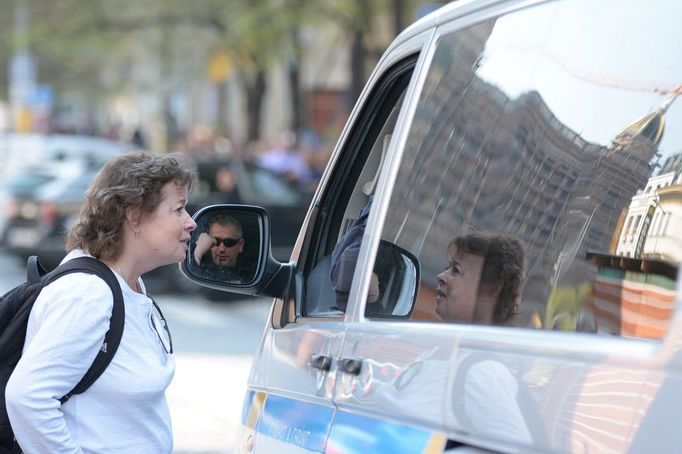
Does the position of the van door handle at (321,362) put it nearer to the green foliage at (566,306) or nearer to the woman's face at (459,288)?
the woman's face at (459,288)

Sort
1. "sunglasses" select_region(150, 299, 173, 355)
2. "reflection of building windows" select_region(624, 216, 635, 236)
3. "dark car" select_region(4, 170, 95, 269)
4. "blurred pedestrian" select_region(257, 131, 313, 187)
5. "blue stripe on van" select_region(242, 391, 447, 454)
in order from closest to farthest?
"reflection of building windows" select_region(624, 216, 635, 236) → "blue stripe on van" select_region(242, 391, 447, 454) → "sunglasses" select_region(150, 299, 173, 355) → "dark car" select_region(4, 170, 95, 269) → "blurred pedestrian" select_region(257, 131, 313, 187)

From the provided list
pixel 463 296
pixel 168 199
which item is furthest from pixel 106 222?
pixel 463 296

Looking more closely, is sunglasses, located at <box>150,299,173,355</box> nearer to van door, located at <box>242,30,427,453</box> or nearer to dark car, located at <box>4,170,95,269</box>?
van door, located at <box>242,30,427,453</box>

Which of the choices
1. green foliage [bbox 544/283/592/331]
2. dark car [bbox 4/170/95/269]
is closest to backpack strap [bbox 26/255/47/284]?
green foliage [bbox 544/283/592/331]

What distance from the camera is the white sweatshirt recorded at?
9.62ft

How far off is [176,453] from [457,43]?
528 cm

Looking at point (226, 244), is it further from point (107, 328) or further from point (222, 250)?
point (107, 328)

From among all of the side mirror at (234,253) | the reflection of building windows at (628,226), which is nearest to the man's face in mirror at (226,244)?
the side mirror at (234,253)

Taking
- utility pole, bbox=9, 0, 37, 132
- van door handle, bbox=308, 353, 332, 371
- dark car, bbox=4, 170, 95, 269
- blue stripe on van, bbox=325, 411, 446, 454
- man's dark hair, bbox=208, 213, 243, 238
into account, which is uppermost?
utility pole, bbox=9, 0, 37, 132

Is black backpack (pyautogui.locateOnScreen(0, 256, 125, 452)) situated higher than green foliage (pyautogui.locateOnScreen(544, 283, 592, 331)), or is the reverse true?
green foliage (pyautogui.locateOnScreen(544, 283, 592, 331))

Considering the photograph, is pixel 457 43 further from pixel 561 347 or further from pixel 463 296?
pixel 561 347

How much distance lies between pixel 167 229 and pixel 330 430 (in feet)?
2.34

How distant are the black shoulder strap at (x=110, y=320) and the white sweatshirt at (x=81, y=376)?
0.7 inches

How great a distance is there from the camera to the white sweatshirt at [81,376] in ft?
9.62
